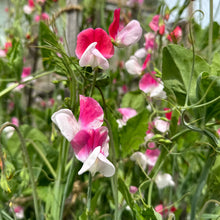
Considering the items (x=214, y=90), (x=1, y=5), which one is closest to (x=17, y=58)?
(x=214, y=90)

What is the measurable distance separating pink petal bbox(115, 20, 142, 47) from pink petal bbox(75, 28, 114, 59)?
0.13 ft

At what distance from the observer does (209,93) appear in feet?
1.66

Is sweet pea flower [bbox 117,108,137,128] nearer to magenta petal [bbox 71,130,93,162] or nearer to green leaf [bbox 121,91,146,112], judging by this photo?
green leaf [bbox 121,91,146,112]

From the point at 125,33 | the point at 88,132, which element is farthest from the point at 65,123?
the point at 125,33

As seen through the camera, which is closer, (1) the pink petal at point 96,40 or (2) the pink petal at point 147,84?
(1) the pink petal at point 96,40

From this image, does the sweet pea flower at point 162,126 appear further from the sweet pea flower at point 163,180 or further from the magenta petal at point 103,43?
the magenta petal at point 103,43

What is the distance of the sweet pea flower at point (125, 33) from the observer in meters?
0.48

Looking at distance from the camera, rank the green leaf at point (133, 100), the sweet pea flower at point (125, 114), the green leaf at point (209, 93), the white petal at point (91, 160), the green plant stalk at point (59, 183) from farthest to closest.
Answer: the green leaf at point (133, 100) → the sweet pea flower at point (125, 114) → the green plant stalk at point (59, 183) → the green leaf at point (209, 93) → the white petal at point (91, 160)

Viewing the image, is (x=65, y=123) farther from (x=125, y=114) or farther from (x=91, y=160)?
(x=125, y=114)

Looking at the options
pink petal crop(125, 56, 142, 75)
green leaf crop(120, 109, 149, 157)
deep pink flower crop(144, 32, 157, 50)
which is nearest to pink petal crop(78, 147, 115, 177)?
green leaf crop(120, 109, 149, 157)

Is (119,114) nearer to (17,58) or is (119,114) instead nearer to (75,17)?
(17,58)

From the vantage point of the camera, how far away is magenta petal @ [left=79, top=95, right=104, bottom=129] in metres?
0.43

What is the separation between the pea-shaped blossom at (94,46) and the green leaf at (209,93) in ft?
0.48

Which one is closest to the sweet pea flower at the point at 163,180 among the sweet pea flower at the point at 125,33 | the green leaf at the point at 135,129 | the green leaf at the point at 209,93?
the green leaf at the point at 135,129
